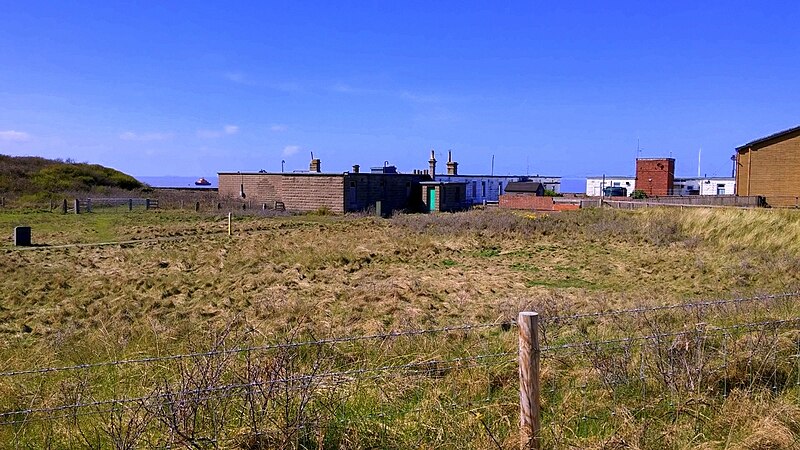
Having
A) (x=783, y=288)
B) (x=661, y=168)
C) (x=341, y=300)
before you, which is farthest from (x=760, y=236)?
(x=661, y=168)

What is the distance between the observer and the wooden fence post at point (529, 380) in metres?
4.09

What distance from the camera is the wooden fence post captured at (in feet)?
13.4

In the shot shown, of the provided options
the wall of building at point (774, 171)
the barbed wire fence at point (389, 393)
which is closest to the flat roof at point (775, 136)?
the wall of building at point (774, 171)

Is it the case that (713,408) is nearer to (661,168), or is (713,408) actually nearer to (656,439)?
(656,439)

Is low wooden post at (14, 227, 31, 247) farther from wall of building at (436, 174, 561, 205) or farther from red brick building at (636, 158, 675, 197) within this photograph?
red brick building at (636, 158, 675, 197)

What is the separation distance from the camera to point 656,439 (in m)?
4.37

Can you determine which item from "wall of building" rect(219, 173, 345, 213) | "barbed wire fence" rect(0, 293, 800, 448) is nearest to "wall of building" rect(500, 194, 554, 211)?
"wall of building" rect(219, 173, 345, 213)

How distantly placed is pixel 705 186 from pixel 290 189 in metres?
43.4

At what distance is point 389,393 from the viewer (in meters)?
5.20

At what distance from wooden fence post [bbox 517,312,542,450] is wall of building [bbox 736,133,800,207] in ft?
138

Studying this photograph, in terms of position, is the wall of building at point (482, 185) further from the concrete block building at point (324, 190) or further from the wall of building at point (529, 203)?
the wall of building at point (529, 203)

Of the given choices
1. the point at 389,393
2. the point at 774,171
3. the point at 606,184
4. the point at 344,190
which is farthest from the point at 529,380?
the point at 606,184

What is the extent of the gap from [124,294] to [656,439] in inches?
468

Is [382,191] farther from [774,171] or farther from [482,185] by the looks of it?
[774,171]
